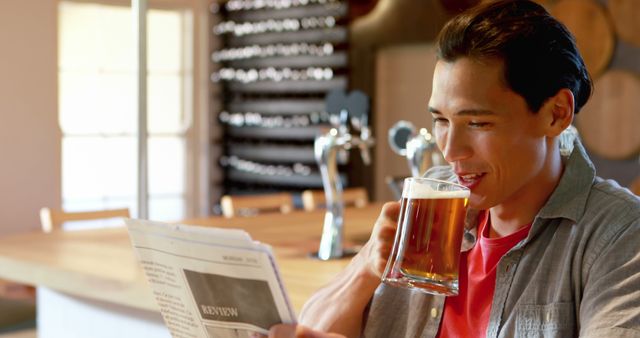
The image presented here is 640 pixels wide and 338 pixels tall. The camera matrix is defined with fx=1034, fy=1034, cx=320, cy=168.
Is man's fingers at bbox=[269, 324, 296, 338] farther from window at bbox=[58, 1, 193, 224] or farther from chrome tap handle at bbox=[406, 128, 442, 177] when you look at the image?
window at bbox=[58, 1, 193, 224]

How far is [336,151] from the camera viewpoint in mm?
3676

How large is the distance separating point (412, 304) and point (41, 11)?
6.68 m

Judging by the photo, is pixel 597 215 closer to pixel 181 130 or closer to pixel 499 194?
pixel 499 194

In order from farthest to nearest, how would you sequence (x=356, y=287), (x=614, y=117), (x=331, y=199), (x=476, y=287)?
(x=614, y=117) → (x=331, y=199) → (x=356, y=287) → (x=476, y=287)

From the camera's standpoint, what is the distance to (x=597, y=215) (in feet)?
5.31

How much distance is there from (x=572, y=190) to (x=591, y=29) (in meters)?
4.91

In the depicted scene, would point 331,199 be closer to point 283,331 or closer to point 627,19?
point 283,331

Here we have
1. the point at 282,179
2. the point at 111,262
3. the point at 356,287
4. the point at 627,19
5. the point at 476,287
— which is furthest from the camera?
the point at 282,179

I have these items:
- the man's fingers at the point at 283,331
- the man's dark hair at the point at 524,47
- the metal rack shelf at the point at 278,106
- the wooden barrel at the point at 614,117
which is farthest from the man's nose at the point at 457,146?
the metal rack shelf at the point at 278,106

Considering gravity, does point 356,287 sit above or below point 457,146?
below

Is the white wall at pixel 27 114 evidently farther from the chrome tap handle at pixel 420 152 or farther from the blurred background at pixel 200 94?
the chrome tap handle at pixel 420 152

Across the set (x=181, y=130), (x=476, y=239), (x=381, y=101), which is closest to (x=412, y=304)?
(x=476, y=239)

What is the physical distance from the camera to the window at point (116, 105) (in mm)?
8391

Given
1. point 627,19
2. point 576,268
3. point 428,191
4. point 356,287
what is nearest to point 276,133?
point 627,19
